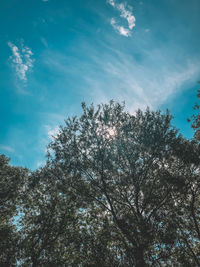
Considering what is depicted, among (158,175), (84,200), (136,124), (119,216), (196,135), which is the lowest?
(119,216)

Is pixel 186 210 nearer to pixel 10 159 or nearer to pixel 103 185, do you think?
pixel 103 185

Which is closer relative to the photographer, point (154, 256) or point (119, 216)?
point (154, 256)

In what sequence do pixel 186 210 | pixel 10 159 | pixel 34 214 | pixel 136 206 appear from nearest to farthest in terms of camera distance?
1. pixel 136 206
2. pixel 186 210
3. pixel 34 214
4. pixel 10 159

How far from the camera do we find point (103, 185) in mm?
17578

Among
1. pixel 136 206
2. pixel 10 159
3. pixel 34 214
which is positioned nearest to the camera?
pixel 136 206

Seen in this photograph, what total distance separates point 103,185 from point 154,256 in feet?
30.2

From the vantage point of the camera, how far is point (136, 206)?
16891 millimetres

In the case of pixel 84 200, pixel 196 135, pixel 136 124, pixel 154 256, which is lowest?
pixel 154 256

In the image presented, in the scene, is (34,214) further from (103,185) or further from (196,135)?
(196,135)

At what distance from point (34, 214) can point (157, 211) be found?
868 inches

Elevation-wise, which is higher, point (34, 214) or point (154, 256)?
point (34, 214)

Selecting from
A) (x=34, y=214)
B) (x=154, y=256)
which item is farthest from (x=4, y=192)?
(x=154, y=256)

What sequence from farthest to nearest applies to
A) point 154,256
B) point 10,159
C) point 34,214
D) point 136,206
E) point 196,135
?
point 10,159 → point 34,214 → point 196,135 → point 136,206 → point 154,256

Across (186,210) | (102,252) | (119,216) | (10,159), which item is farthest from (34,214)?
(186,210)
